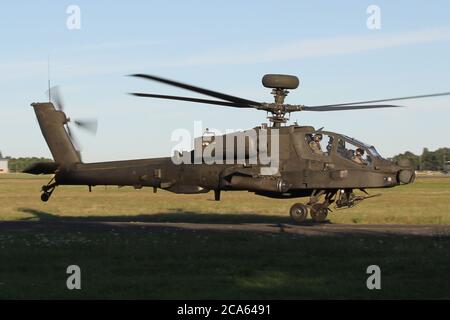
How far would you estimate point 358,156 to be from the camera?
24.6 metres

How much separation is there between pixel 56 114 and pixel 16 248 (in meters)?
11.8

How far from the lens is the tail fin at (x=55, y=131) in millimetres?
29047

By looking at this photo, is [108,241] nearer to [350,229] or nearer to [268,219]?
[350,229]

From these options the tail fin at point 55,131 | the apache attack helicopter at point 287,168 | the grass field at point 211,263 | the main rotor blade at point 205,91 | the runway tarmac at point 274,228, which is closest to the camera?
the grass field at point 211,263

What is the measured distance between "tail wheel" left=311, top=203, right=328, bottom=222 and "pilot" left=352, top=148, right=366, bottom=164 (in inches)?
95.8

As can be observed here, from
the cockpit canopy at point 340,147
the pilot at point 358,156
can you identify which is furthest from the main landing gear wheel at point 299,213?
the pilot at point 358,156

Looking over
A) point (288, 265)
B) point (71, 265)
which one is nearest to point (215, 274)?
point (288, 265)

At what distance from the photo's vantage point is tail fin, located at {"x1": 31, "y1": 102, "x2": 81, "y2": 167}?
29.0 metres

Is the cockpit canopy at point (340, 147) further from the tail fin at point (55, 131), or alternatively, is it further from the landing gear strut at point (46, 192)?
the landing gear strut at point (46, 192)

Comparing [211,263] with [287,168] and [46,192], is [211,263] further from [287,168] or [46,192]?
[46,192]

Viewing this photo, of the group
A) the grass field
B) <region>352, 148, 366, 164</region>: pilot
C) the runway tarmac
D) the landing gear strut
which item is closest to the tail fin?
the landing gear strut

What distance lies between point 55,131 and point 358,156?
12.3 m

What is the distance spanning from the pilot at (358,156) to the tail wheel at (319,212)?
243 cm

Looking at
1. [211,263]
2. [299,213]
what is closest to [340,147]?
[299,213]
